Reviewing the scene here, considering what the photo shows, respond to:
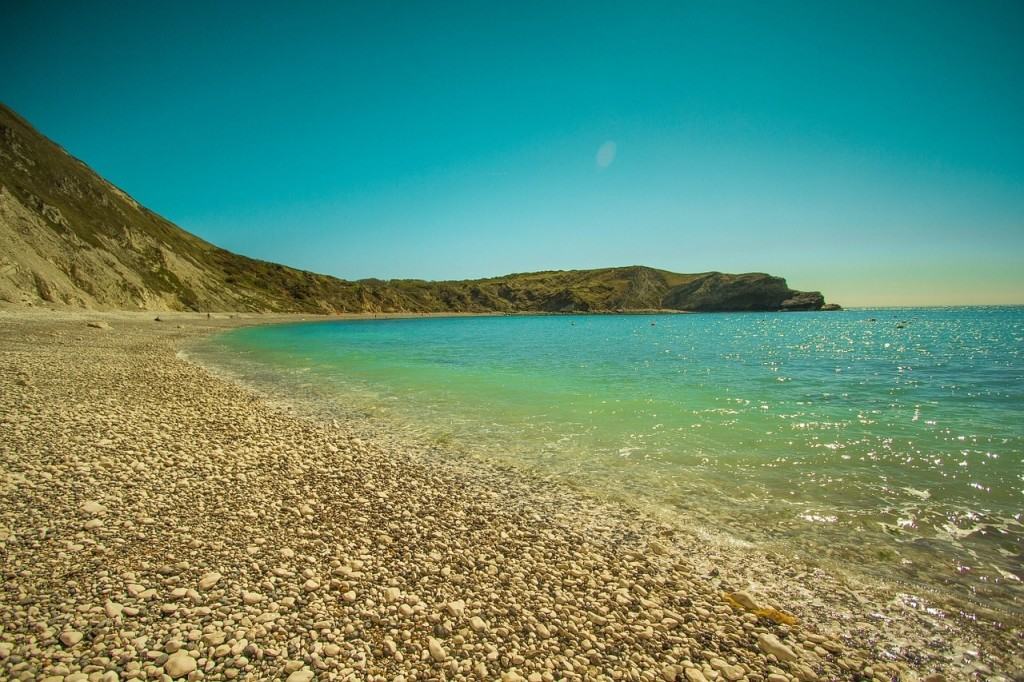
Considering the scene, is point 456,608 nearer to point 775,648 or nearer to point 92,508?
point 775,648

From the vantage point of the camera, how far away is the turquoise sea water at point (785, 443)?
24.3ft

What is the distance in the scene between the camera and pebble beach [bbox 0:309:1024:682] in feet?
14.3

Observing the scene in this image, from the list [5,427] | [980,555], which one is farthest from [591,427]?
[5,427]

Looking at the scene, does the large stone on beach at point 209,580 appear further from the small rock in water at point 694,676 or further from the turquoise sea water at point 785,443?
the turquoise sea water at point 785,443

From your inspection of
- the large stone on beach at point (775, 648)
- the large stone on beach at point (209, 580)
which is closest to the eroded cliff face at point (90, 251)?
the large stone on beach at point (209, 580)

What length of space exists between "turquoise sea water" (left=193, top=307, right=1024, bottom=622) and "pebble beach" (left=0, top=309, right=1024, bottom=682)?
1.19 meters

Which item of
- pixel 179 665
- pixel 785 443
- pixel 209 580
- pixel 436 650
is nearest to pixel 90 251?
pixel 209 580

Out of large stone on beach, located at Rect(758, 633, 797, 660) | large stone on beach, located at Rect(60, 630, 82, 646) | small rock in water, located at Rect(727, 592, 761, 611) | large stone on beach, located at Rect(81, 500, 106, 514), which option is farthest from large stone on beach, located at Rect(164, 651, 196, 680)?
small rock in water, located at Rect(727, 592, 761, 611)

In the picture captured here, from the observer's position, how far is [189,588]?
Result: 519 cm

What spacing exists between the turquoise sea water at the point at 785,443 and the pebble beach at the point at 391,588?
46.9 inches

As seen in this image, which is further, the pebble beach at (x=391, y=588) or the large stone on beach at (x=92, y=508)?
the large stone on beach at (x=92, y=508)

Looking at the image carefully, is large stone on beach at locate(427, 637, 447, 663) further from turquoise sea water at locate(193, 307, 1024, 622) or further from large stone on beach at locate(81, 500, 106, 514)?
large stone on beach at locate(81, 500, 106, 514)

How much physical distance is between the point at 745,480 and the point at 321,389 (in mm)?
17953

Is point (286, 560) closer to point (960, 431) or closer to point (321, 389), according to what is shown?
point (321, 389)
